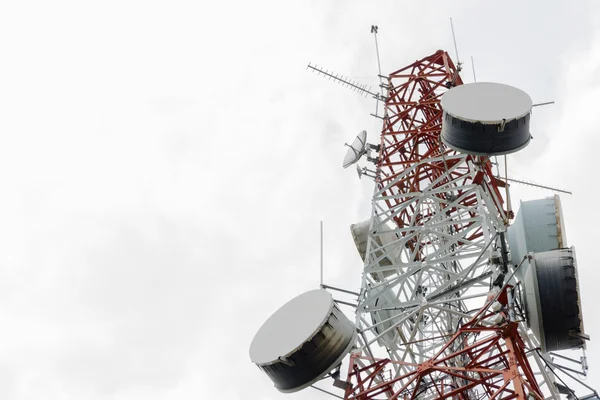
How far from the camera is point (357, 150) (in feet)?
68.6

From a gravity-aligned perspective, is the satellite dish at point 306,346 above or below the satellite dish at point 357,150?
below

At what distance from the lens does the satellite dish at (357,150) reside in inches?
820

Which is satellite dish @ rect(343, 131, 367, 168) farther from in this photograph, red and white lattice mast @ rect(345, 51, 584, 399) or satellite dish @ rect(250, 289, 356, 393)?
satellite dish @ rect(250, 289, 356, 393)

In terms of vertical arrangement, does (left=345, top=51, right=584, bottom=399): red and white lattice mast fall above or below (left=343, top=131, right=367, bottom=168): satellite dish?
below

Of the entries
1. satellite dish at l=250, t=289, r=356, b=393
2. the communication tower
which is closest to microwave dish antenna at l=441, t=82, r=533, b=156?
the communication tower

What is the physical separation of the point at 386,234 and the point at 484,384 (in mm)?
6419

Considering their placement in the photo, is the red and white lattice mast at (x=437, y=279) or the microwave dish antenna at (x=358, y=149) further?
the microwave dish antenna at (x=358, y=149)

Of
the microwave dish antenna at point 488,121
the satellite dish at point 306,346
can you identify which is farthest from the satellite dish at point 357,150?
the satellite dish at point 306,346

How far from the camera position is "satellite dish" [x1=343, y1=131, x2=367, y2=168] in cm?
2083

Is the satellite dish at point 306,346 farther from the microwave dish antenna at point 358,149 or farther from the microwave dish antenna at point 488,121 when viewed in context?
the microwave dish antenna at point 358,149

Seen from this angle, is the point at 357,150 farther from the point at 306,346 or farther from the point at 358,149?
the point at 306,346

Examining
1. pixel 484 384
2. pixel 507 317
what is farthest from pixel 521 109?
pixel 484 384

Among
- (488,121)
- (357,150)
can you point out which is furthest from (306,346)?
(357,150)

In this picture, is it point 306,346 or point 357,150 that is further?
point 357,150
